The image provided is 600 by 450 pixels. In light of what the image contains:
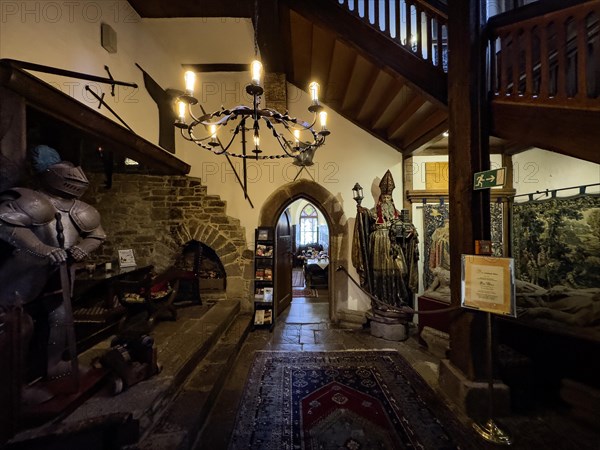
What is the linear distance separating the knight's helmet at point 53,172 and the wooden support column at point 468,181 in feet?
10.2

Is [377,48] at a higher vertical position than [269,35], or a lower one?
lower

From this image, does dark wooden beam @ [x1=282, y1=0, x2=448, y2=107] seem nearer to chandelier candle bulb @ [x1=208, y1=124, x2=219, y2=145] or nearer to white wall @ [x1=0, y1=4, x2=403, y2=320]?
white wall @ [x1=0, y1=4, x2=403, y2=320]

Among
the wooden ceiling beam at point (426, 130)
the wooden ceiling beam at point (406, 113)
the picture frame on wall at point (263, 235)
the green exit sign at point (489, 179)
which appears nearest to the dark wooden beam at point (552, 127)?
the green exit sign at point (489, 179)

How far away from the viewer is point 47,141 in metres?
2.71

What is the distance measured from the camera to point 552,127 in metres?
1.82

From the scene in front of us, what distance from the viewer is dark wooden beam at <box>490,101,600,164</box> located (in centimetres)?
164

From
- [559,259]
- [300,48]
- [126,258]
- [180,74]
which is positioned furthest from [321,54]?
[559,259]

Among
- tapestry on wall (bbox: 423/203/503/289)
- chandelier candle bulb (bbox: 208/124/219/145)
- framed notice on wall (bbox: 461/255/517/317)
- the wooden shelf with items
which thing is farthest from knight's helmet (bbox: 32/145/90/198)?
tapestry on wall (bbox: 423/203/503/289)

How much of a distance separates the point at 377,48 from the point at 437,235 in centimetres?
294

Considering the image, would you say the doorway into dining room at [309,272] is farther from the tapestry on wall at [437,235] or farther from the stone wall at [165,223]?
the tapestry on wall at [437,235]

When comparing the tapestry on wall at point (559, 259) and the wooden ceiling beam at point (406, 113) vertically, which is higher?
the wooden ceiling beam at point (406, 113)

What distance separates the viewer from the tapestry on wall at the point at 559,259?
2.56 metres

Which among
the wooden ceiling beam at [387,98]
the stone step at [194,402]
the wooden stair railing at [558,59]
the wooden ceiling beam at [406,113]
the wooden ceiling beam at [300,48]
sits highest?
the wooden ceiling beam at [300,48]

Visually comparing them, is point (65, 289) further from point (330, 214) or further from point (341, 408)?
point (330, 214)
